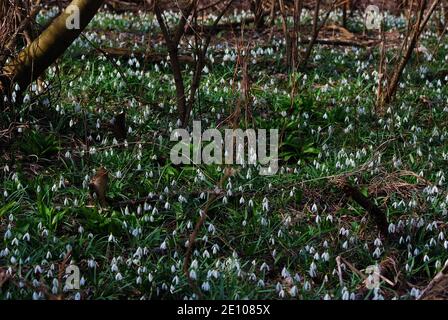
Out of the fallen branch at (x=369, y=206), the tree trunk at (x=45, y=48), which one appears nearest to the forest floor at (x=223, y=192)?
the fallen branch at (x=369, y=206)

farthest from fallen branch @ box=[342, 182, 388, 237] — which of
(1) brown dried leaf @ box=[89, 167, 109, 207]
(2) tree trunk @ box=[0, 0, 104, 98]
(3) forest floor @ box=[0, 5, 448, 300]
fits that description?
(2) tree trunk @ box=[0, 0, 104, 98]

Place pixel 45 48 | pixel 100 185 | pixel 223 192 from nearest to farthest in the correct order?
pixel 100 185 → pixel 223 192 → pixel 45 48

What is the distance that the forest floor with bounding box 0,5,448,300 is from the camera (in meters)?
4.77

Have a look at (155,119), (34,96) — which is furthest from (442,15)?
(34,96)

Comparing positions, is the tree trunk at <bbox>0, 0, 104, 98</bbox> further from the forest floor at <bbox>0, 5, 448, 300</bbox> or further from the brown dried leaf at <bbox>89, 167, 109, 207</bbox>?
the brown dried leaf at <bbox>89, 167, 109, 207</bbox>

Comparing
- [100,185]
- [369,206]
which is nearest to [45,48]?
[100,185]

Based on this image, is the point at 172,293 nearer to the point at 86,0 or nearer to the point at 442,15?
the point at 86,0

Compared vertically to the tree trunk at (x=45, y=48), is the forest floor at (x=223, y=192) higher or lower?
lower

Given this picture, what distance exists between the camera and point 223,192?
Answer: 227 inches

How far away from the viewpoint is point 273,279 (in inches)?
196

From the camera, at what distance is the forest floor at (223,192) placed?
4.77 meters

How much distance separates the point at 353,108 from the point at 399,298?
310 centimetres

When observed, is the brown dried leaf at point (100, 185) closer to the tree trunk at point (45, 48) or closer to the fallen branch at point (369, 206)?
the tree trunk at point (45, 48)

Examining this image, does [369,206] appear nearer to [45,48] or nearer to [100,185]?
[100,185]
